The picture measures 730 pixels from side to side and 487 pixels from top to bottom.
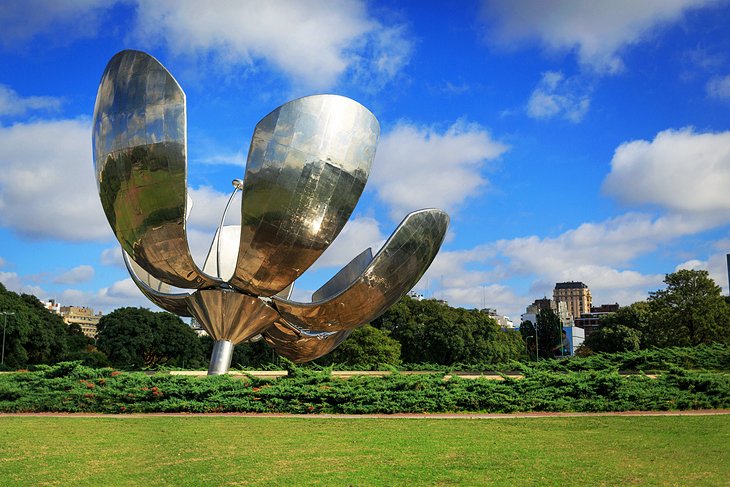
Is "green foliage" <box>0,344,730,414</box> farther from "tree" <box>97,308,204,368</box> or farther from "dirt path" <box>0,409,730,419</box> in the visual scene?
"tree" <box>97,308,204,368</box>

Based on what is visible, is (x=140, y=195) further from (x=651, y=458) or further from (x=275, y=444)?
(x=651, y=458)

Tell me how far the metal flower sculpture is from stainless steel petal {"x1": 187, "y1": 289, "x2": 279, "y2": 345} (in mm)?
230

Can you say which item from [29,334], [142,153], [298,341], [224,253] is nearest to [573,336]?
[29,334]

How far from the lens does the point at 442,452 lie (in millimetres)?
8438

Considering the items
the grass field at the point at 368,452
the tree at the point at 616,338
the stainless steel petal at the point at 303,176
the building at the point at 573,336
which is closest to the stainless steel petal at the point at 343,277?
the stainless steel petal at the point at 303,176

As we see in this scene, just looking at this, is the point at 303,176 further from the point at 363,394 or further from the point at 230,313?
the point at 363,394

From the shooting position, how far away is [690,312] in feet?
129

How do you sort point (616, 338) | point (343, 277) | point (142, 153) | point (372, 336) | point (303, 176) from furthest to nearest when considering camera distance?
point (616, 338), point (372, 336), point (343, 277), point (303, 176), point (142, 153)

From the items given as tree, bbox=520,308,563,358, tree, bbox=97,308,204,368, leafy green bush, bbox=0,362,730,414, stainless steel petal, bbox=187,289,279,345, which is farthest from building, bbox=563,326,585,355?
stainless steel petal, bbox=187,289,279,345

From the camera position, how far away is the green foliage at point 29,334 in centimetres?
4641

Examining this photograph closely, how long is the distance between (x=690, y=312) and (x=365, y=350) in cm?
1961

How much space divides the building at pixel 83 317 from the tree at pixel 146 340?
11490 cm

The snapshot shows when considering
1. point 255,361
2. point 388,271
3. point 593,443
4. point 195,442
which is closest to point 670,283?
point 255,361

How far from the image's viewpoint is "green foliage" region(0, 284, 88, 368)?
4641cm
